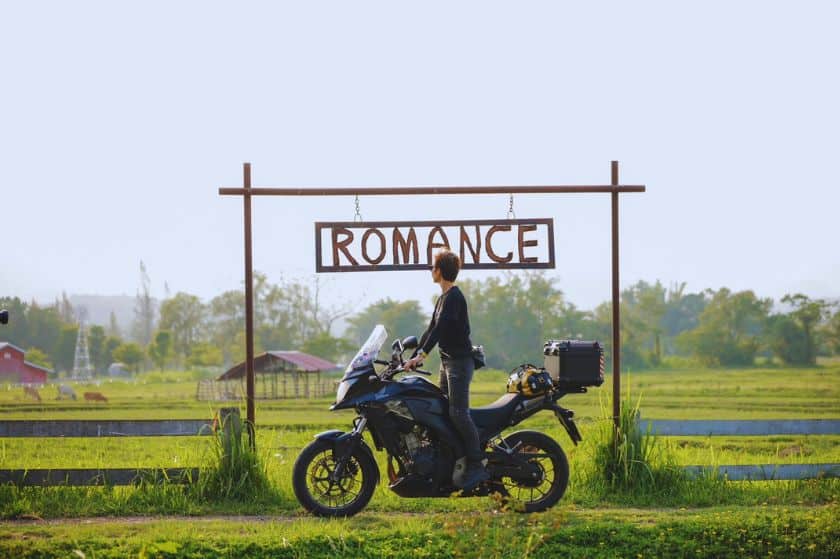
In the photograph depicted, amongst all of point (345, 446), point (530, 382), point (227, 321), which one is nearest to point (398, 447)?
point (345, 446)

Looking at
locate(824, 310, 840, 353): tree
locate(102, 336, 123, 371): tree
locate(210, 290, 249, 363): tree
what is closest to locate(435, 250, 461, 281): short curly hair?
locate(824, 310, 840, 353): tree

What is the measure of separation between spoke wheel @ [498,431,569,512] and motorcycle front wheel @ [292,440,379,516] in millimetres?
1127

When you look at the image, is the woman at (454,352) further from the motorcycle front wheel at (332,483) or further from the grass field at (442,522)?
the motorcycle front wheel at (332,483)

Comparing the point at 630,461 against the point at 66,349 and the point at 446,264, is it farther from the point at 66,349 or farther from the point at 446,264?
the point at 66,349

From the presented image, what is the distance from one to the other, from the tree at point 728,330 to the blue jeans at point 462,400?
115ft

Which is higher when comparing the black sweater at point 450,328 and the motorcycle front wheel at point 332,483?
the black sweater at point 450,328

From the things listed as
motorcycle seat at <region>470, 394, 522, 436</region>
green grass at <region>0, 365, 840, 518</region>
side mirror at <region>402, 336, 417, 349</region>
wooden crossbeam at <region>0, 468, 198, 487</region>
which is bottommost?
green grass at <region>0, 365, 840, 518</region>

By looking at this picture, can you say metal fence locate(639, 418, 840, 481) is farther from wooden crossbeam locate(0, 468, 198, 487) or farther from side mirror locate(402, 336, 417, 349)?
wooden crossbeam locate(0, 468, 198, 487)

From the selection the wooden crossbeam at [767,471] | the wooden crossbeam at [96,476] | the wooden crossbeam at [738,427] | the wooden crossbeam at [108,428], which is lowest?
the wooden crossbeam at [767,471]

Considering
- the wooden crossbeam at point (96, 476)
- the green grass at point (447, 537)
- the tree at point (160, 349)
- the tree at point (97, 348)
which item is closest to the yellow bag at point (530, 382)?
the green grass at point (447, 537)

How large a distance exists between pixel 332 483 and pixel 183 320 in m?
37.8

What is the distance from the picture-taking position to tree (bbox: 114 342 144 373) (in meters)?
41.7

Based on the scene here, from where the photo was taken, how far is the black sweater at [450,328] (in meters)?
7.35

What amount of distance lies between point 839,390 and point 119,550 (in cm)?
2933
